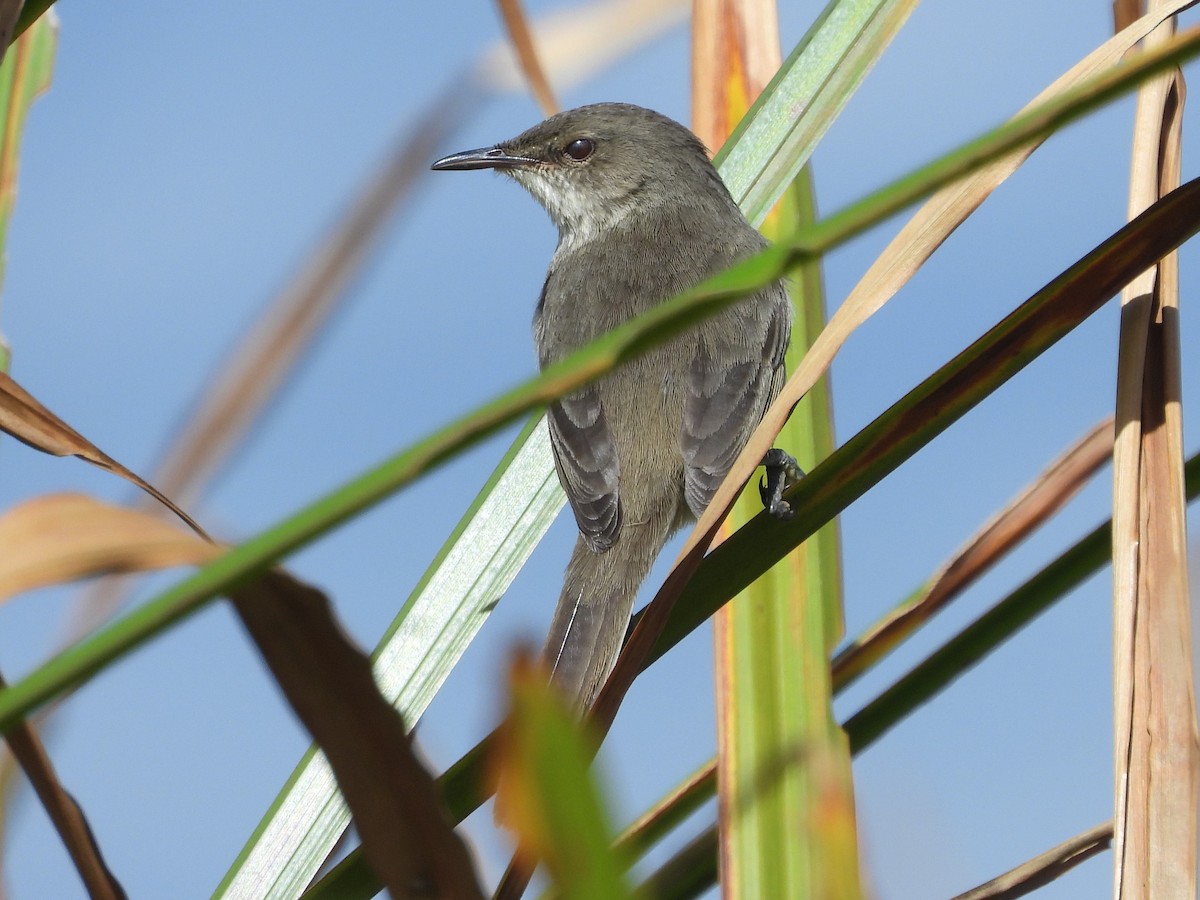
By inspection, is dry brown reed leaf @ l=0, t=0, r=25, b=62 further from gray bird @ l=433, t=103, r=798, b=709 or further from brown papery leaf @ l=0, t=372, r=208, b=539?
gray bird @ l=433, t=103, r=798, b=709

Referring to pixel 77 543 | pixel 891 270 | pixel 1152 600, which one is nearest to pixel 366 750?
pixel 77 543

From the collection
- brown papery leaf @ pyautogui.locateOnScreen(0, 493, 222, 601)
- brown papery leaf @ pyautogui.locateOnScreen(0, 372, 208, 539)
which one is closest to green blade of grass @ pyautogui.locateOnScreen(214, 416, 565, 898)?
brown papery leaf @ pyautogui.locateOnScreen(0, 372, 208, 539)

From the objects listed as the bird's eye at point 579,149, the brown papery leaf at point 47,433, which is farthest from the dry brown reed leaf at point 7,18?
the bird's eye at point 579,149

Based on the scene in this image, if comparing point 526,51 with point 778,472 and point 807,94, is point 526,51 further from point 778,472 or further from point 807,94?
point 778,472

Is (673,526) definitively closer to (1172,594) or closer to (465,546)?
(465,546)

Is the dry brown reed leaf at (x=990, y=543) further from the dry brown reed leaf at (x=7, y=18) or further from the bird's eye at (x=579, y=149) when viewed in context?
the bird's eye at (x=579, y=149)
